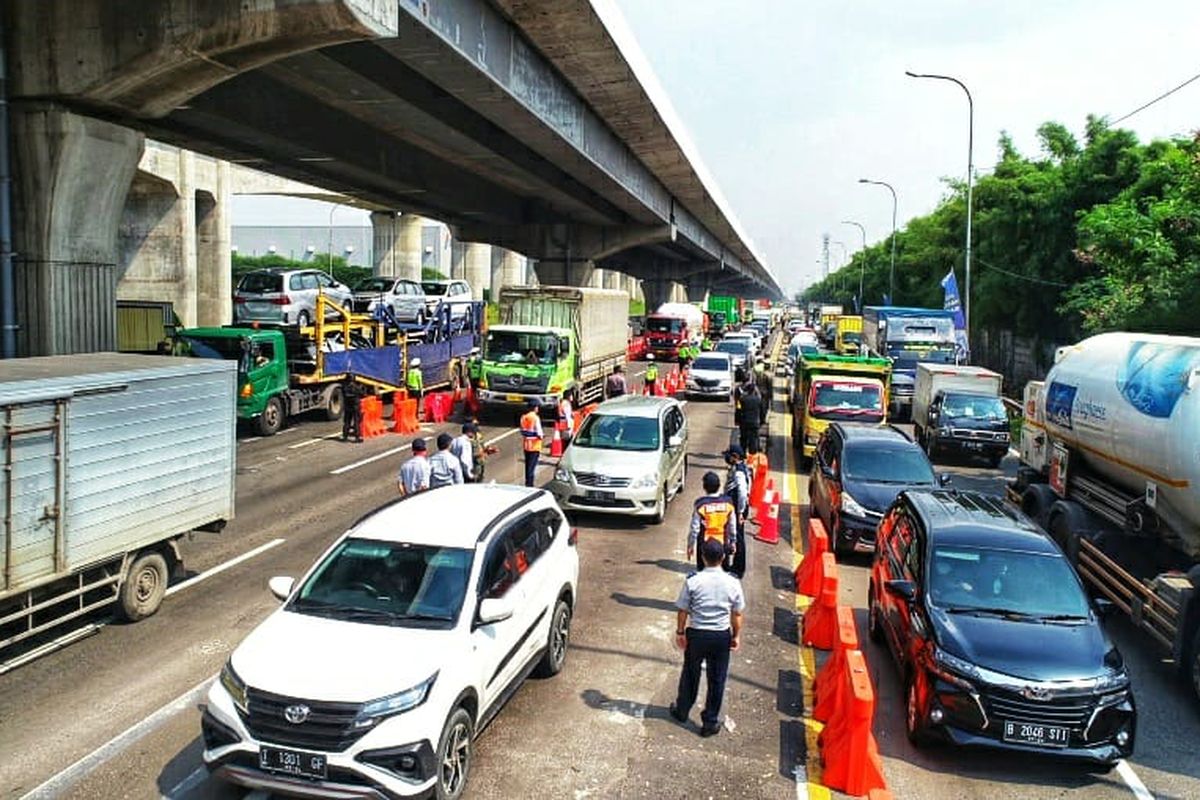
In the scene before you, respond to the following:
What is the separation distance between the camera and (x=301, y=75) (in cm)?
1897

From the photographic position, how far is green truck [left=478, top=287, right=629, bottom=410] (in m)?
25.5

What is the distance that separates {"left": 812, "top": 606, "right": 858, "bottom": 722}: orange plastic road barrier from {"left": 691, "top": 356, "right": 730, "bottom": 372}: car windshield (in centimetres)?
2560

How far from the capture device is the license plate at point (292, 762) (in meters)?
5.93

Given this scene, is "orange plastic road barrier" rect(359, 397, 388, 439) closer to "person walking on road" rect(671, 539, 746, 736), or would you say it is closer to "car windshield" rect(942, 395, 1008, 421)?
"car windshield" rect(942, 395, 1008, 421)

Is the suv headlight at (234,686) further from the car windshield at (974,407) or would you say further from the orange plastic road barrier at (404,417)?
the car windshield at (974,407)

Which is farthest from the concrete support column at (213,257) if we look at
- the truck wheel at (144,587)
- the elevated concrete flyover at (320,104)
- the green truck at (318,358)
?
the truck wheel at (144,587)

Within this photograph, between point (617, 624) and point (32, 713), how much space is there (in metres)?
5.48

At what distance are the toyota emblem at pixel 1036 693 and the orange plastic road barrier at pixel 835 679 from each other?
1.27 metres

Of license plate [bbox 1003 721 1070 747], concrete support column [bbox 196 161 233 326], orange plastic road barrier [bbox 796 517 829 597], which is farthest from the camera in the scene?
concrete support column [bbox 196 161 233 326]

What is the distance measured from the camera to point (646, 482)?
48.2 feet

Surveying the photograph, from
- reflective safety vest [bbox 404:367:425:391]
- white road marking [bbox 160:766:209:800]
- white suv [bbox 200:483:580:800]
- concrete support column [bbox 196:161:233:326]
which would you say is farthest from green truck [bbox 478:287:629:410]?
concrete support column [bbox 196:161:233:326]

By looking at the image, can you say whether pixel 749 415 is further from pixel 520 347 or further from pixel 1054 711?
pixel 1054 711

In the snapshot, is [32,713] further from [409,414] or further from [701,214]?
[701,214]

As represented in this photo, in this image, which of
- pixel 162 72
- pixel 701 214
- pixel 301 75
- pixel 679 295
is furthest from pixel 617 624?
pixel 679 295
